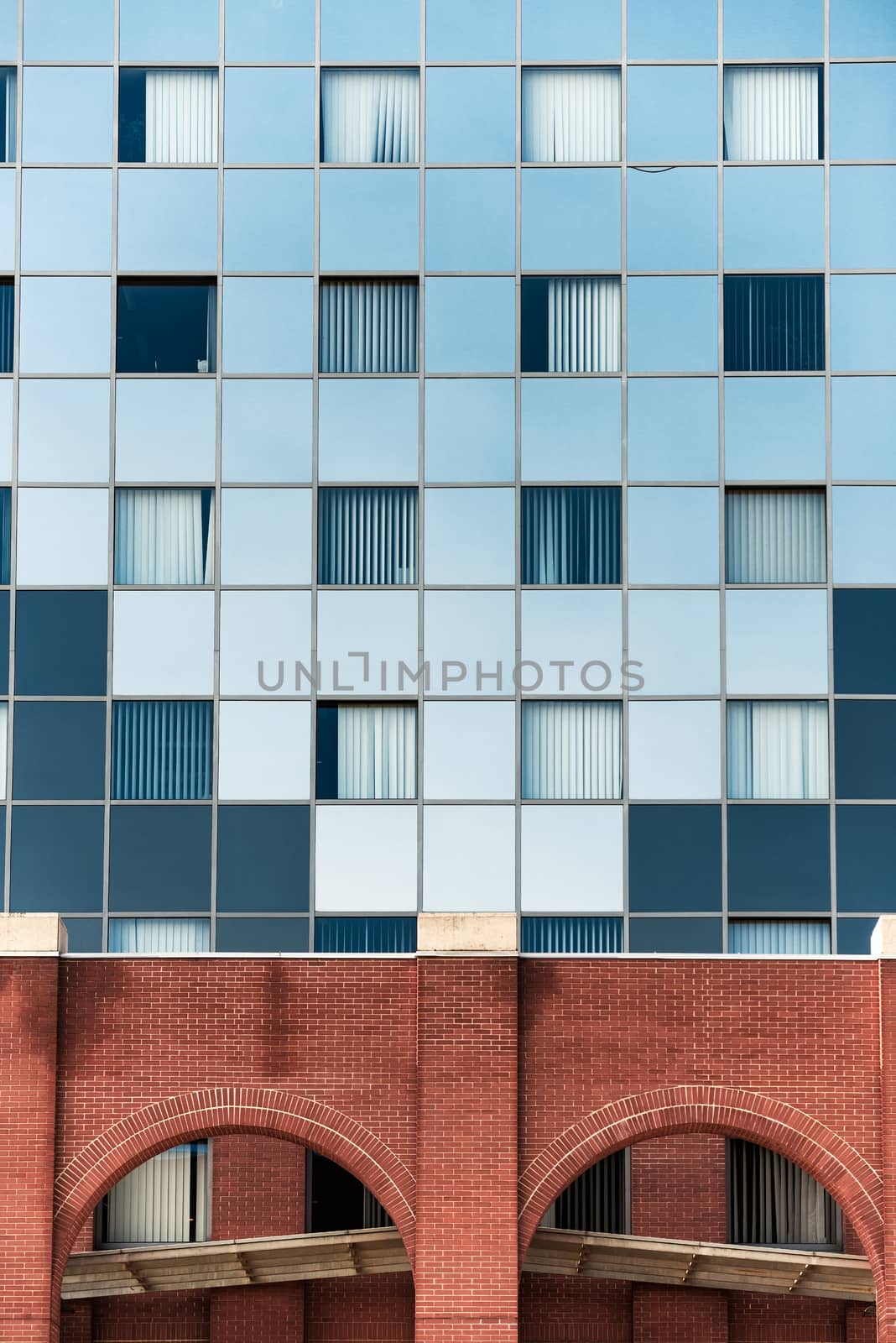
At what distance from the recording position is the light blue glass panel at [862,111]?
32.1m

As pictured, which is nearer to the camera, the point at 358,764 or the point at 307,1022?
the point at 307,1022

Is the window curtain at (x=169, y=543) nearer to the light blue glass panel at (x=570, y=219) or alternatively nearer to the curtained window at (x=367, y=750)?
the curtained window at (x=367, y=750)

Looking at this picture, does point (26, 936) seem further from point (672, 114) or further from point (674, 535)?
point (672, 114)

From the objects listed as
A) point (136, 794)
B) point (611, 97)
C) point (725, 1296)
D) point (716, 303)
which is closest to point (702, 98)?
point (611, 97)

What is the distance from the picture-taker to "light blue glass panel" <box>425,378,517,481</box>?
103ft

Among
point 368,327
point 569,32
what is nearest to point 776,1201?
point 368,327

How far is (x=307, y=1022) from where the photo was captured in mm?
24500

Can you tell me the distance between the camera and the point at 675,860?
30188 millimetres

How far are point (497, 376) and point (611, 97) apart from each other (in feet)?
16.8

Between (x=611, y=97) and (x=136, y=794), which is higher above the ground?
(x=611, y=97)

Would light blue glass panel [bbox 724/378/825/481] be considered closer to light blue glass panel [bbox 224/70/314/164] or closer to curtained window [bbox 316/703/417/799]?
curtained window [bbox 316/703/417/799]

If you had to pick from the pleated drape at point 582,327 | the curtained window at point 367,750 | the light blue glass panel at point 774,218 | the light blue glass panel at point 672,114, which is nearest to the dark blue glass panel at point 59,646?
the curtained window at point 367,750

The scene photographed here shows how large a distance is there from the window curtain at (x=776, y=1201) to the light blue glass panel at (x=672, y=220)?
14.1 metres

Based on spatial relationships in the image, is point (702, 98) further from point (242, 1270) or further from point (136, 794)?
point (242, 1270)
